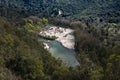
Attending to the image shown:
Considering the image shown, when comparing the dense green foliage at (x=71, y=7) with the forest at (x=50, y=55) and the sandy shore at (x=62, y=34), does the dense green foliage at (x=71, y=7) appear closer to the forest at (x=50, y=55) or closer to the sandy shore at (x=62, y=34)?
the forest at (x=50, y=55)

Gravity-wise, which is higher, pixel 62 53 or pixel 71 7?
pixel 62 53

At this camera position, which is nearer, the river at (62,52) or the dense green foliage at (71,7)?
the river at (62,52)

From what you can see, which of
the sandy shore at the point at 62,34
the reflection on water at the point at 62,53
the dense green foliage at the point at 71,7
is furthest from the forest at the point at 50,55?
the sandy shore at the point at 62,34

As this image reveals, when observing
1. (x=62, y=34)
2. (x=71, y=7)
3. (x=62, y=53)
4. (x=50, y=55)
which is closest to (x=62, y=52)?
(x=62, y=53)

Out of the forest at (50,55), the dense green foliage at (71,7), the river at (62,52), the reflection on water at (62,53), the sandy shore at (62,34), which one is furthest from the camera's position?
the dense green foliage at (71,7)

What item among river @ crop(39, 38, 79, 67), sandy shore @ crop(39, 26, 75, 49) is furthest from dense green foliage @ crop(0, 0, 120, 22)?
river @ crop(39, 38, 79, 67)

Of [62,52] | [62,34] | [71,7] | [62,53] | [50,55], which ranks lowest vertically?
[71,7]

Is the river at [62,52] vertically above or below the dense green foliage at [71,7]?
above

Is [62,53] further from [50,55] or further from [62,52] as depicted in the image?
[50,55]
